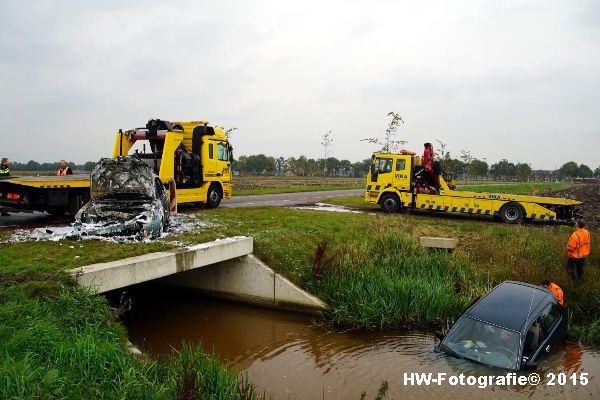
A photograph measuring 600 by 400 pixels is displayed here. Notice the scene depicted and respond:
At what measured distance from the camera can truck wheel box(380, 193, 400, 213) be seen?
19.8 m

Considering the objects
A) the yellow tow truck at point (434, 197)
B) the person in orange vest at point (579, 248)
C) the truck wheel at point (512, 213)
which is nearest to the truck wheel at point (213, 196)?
the yellow tow truck at point (434, 197)

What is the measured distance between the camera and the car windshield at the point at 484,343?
7.25 meters

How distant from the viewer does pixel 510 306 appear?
7836 millimetres

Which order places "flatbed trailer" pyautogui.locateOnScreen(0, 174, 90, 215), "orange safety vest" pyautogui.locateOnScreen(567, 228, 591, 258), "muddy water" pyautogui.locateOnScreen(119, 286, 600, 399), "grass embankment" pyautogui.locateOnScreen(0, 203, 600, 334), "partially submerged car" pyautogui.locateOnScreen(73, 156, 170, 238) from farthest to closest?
"flatbed trailer" pyautogui.locateOnScreen(0, 174, 90, 215)
"orange safety vest" pyautogui.locateOnScreen(567, 228, 591, 258)
"partially submerged car" pyautogui.locateOnScreen(73, 156, 170, 238)
"grass embankment" pyautogui.locateOnScreen(0, 203, 600, 334)
"muddy water" pyautogui.locateOnScreen(119, 286, 600, 399)

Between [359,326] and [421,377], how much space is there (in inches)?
106

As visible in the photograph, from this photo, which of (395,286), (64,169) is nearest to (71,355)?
(395,286)

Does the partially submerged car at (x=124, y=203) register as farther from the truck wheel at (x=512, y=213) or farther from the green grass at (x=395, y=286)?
the truck wheel at (x=512, y=213)

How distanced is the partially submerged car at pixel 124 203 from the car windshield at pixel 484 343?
6876 mm

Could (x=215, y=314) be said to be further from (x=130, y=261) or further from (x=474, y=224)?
(x=474, y=224)

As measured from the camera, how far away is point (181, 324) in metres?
10.4

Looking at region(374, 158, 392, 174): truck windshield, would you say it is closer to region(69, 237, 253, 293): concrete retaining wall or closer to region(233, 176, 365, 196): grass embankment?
region(69, 237, 253, 293): concrete retaining wall

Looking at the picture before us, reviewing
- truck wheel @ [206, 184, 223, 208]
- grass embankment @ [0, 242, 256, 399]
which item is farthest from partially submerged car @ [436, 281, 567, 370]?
truck wheel @ [206, 184, 223, 208]

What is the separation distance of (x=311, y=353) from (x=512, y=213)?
12.3 metres

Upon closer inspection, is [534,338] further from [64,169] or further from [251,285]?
[64,169]
